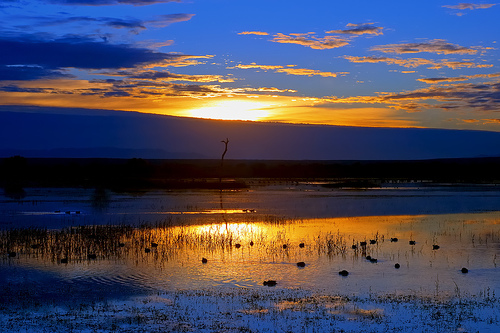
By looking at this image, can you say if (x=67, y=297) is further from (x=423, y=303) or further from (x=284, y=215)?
(x=284, y=215)

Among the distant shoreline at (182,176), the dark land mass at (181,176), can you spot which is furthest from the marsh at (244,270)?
the distant shoreline at (182,176)

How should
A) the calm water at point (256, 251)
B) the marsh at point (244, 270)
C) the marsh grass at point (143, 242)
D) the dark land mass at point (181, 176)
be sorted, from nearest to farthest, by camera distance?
the marsh at point (244, 270) → the calm water at point (256, 251) → the marsh grass at point (143, 242) → the dark land mass at point (181, 176)

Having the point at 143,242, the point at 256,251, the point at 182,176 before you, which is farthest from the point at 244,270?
the point at 182,176

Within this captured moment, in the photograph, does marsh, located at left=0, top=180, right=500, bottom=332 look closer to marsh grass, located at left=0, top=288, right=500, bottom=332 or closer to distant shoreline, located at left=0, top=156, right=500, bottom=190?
marsh grass, located at left=0, top=288, right=500, bottom=332

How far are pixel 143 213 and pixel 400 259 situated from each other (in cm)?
1740

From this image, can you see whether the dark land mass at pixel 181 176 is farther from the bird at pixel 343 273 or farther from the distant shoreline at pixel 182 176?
the bird at pixel 343 273

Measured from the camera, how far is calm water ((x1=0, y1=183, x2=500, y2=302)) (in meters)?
14.8

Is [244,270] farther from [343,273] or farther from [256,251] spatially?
[256,251]

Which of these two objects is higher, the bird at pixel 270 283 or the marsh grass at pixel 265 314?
the bird at pixel 270 283

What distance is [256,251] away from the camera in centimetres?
1988

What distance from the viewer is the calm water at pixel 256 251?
48.7 ft

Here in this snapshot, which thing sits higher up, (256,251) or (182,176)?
(182,176)

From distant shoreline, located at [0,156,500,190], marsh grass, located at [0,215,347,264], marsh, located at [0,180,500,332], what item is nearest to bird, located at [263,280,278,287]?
marsh, located at [0,180,500,332]

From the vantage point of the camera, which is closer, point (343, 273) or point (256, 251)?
point (343, 273)
